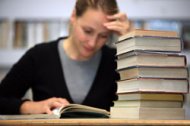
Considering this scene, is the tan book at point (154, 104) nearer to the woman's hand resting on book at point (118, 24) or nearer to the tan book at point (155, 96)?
the tan book at point (155, 96)

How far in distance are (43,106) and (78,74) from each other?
1.42 ft

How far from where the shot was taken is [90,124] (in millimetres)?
824

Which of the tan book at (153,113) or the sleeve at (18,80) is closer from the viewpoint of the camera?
the tan book at (153,113)

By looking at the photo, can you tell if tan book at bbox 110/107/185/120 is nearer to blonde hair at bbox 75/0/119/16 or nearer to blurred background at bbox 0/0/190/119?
blonde hair at bbox 75/0/119/16

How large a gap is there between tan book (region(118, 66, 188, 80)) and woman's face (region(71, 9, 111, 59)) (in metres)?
0.54

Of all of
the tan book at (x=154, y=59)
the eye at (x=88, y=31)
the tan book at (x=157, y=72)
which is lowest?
the tan book at (x=157, y=72)

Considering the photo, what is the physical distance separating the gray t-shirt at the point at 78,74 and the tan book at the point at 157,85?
2.13 ft

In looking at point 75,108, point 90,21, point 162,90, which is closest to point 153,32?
point 162,90

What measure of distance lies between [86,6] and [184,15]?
153cm

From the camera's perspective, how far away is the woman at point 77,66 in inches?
63.3

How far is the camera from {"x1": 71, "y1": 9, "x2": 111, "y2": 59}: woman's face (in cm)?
159

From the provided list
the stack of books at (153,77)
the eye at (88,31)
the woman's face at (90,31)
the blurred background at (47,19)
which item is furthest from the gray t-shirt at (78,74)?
the blurred background at (47,19)

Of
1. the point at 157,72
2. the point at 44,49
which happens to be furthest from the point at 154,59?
the point at 44,49

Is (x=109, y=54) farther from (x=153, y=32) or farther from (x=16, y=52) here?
(x=16, y=52)
